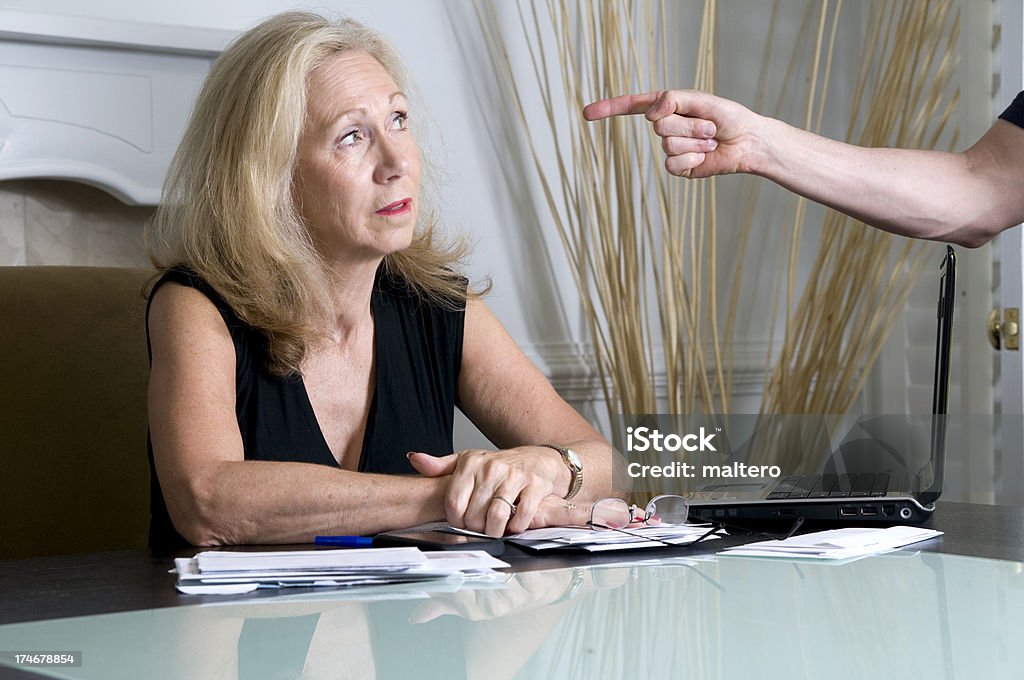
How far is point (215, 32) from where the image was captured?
2.08m

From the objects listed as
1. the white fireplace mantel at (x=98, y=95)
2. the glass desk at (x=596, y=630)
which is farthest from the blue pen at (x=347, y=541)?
the white fireplace mantel at (x=98, y=95)

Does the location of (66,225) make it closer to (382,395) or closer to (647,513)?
(382,395)

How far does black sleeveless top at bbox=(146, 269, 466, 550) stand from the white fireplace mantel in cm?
49

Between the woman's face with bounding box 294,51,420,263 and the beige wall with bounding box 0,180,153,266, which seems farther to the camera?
the beige wall with bounding box 0,180,153,266

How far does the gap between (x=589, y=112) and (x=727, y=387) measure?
143 centimetres

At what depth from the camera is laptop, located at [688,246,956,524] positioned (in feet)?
4.07

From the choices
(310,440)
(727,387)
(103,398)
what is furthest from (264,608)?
(727,387)

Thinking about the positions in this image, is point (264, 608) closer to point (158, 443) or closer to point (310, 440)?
point (158, 443)

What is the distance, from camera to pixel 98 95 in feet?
6.55

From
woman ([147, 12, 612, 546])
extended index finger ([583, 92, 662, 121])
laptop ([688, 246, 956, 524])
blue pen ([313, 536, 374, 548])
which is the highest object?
extended index finger ([583, 92, 662, 121])

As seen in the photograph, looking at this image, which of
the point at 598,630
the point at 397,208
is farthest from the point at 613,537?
the point at 397,208

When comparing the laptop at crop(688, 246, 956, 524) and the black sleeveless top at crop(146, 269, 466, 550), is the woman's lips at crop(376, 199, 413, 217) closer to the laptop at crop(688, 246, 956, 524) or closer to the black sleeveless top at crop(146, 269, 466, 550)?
the black sleeveless top at crop(146, 269, 466, 550)

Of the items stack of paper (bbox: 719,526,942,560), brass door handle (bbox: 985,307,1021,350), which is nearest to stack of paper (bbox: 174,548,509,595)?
stack of paper (bbox: 719,526,942,560)

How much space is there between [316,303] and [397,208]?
0.18 meters
